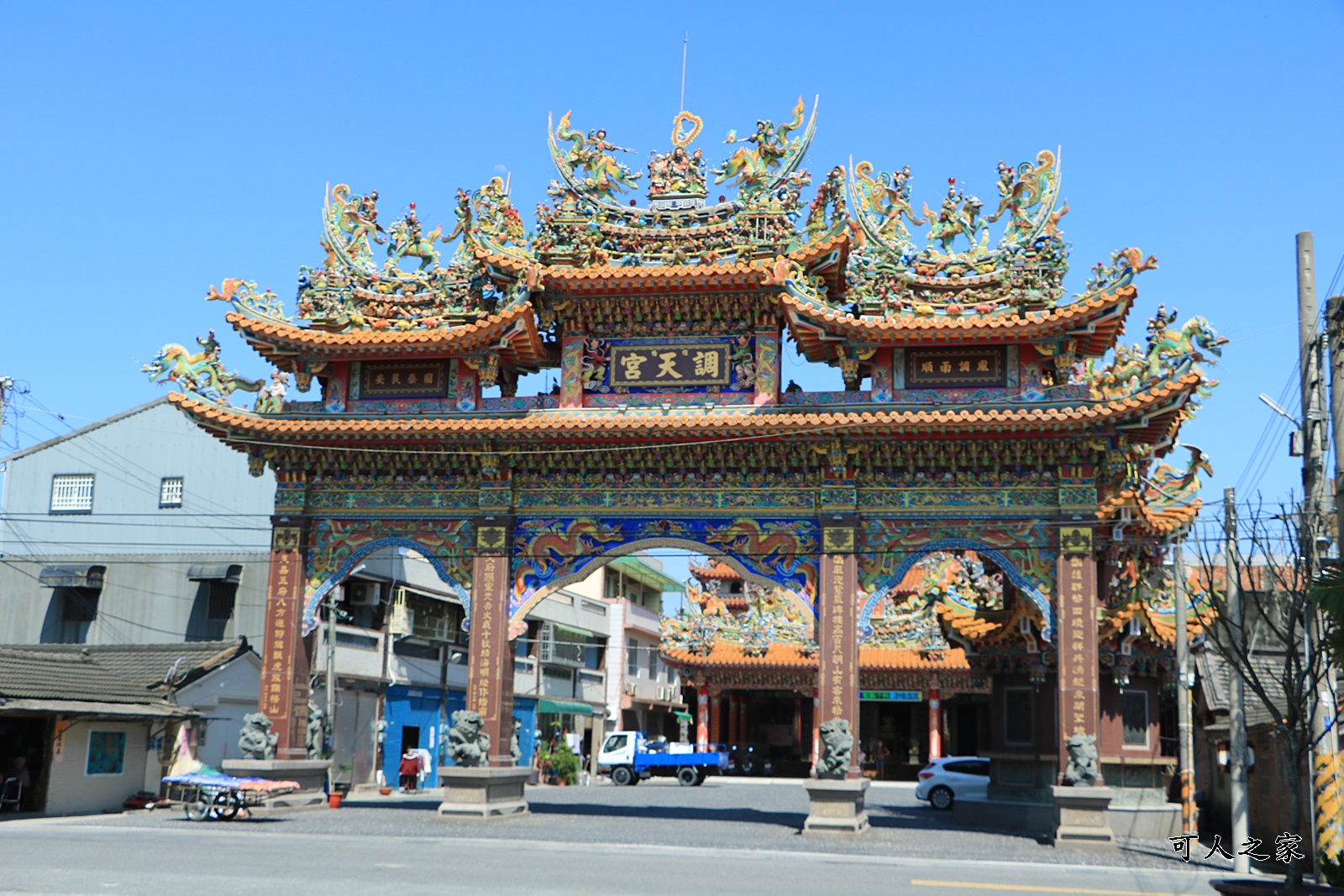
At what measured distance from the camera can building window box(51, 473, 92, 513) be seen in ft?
131

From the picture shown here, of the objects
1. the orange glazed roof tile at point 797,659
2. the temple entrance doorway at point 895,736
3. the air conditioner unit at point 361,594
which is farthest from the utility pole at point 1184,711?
the temple entrance doorway at point 895,736

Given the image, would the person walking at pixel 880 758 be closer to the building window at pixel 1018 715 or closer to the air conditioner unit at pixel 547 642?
the air conditioner unit at pixel 547 642

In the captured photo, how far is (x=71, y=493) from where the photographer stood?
40.2 metres

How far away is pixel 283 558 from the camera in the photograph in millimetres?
26016

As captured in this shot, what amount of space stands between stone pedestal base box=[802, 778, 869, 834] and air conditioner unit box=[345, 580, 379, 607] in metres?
20.5

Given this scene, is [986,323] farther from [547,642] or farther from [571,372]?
[547,642]

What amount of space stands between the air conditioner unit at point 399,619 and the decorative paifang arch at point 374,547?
1411cm

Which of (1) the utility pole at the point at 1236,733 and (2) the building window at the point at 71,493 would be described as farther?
(2) the building window at the point at 71,493

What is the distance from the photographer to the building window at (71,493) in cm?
3997

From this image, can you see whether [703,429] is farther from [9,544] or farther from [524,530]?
[9,544]

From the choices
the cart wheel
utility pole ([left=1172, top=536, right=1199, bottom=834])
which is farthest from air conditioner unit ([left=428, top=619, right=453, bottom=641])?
utility pole ([left=1172, top=536, right=1199, bottom=834])

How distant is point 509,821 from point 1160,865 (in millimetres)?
11379

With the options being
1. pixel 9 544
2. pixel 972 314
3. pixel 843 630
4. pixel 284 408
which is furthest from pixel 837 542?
pixel 9 544

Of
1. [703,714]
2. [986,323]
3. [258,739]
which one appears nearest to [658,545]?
[986,323]
